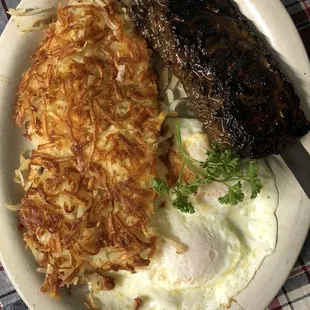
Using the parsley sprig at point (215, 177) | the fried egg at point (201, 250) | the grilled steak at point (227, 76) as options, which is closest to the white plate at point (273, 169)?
the fried egg at point (201, 250)

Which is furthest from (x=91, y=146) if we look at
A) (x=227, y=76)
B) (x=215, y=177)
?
(x=227, y=76)

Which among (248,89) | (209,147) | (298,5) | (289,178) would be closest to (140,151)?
(209,147)

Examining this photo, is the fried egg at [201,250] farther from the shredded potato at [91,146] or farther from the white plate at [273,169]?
the shredded potato at [91,146]

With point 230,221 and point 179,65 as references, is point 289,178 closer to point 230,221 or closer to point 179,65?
point 230,221

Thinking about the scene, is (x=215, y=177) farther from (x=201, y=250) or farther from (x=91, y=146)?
(x=91, y=146)

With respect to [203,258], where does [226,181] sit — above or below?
above

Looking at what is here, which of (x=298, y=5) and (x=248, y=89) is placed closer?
(x=248, y=89)
